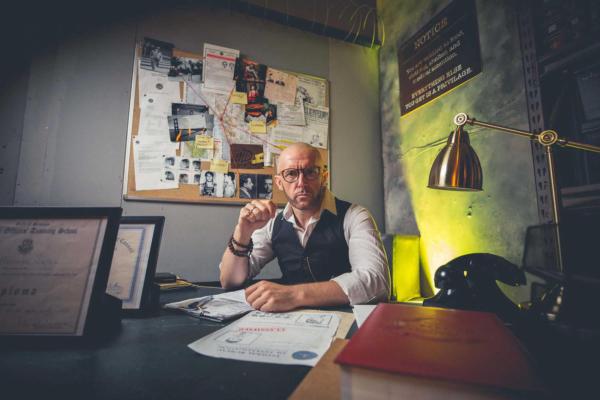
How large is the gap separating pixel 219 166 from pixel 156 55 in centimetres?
82

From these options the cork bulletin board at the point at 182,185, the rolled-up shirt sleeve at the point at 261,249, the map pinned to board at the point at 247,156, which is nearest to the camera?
the rolled-up shirt sleeve at the point at 261,249

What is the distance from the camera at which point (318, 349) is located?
1.51 ft

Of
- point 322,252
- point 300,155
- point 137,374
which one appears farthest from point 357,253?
point 137,374

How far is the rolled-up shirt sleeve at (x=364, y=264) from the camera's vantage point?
0.87 meters

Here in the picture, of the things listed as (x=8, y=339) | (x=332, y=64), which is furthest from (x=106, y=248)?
(x=332, y=64)

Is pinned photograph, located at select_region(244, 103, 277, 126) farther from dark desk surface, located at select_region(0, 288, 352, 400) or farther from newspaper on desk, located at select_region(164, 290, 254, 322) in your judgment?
dark desk surface, located at select_region(0, 288, 352, 400)

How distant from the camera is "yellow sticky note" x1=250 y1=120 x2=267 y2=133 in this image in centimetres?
202

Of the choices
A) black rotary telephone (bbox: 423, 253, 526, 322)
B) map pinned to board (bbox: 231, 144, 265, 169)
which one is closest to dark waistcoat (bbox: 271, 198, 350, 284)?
black rotary telephone (bbox: 423, 253, 526, 322)

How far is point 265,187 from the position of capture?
2010mm

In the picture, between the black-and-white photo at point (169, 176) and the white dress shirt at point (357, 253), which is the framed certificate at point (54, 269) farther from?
the black-and-white photo at point (169, 176)

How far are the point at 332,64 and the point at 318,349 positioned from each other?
91.6 inches

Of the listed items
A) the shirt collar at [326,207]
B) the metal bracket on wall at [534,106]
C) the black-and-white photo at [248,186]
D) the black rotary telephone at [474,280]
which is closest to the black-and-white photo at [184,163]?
the black-and-white photo at [248,186]

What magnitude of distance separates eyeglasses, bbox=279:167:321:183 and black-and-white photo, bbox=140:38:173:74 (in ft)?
3.89

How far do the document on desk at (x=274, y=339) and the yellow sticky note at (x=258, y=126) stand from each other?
1.58 m
